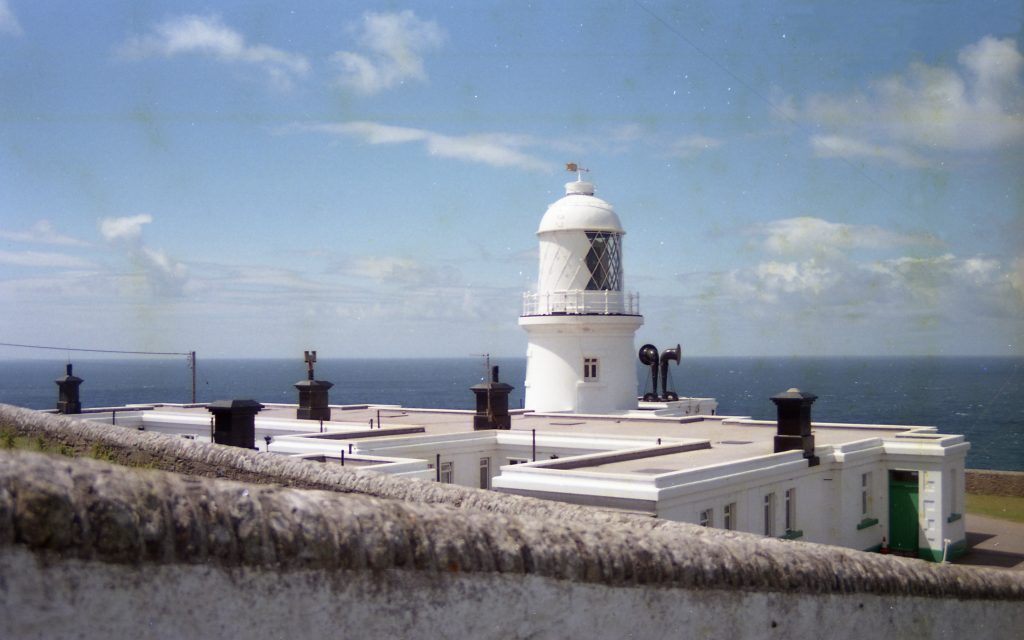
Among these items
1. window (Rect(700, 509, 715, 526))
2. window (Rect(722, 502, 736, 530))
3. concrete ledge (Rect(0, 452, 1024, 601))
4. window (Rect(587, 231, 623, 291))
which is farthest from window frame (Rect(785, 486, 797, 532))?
concrete ledge (Rect(0, 452, 1024, 601))

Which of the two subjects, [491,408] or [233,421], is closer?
[233,421]

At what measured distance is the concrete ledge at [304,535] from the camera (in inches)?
150

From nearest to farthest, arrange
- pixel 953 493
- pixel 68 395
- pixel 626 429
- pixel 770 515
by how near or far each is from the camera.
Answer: pixel 770 515
pixel 953 493
pixel 626 429
pixel 68 395

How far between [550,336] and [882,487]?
1078 centimetres

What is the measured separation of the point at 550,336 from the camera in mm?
30219

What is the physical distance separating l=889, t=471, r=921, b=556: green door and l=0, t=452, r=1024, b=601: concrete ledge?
56.7 feet

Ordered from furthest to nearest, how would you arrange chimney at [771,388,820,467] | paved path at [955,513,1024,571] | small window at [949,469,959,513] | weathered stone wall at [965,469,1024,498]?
A: weathered stone wall at [965,469,1024,498] < paved path at [955,513,1024,571] < small window at [949,469,959,513] < chimney at [771,388,820,467]

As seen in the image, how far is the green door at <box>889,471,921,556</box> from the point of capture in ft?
74.6

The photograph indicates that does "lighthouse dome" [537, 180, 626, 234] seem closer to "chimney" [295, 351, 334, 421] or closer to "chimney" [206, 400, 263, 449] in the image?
"chimney" [295, 351, 334, 421]

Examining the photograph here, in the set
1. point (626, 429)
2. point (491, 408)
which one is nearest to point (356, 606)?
point (491, 408)

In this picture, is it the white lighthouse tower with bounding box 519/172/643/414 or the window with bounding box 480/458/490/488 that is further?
the white lighthouse tower with bounding box 519/172/643/414

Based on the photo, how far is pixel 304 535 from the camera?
4.46m

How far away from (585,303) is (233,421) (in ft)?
52.3

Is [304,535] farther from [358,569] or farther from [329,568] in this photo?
[358,569]
